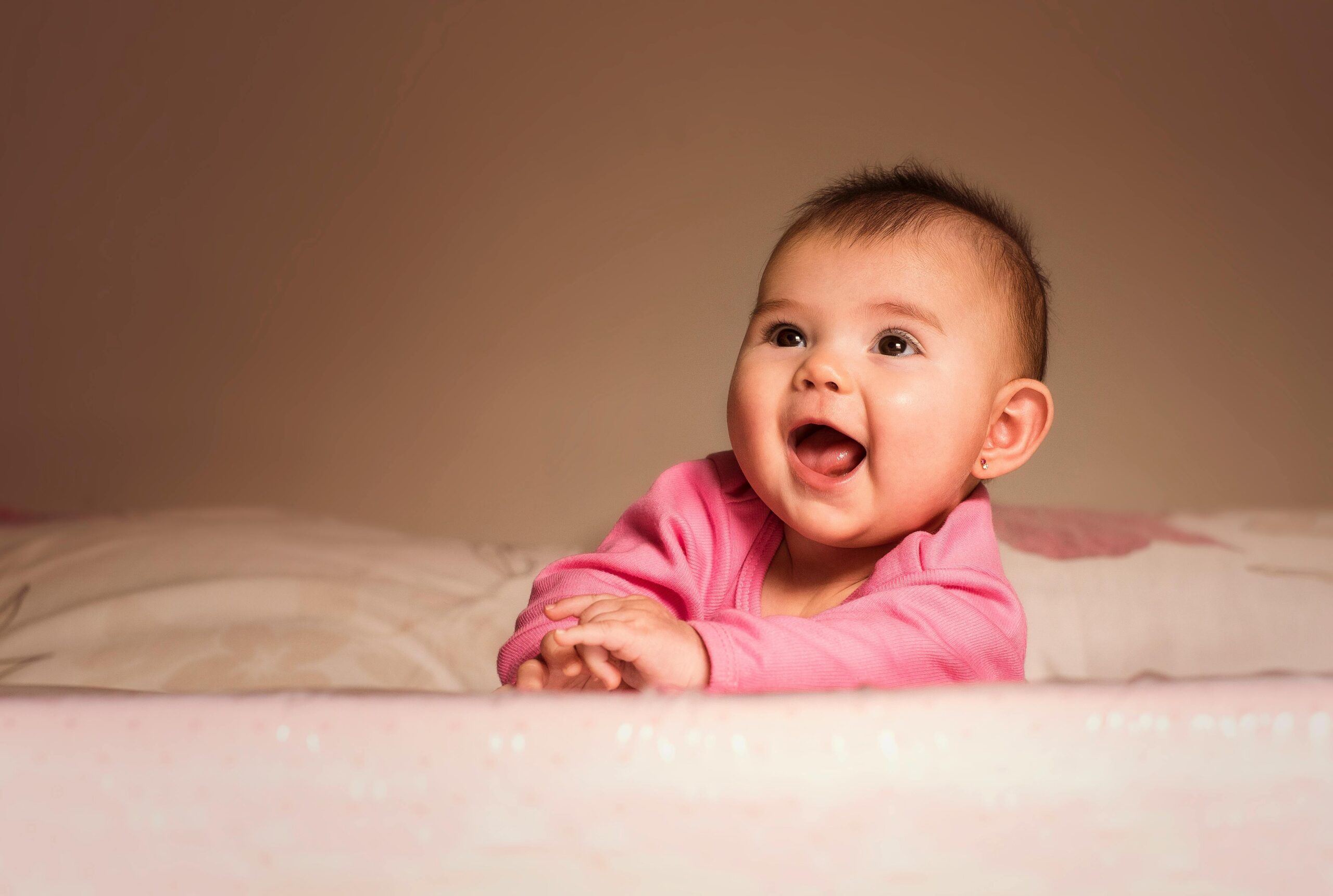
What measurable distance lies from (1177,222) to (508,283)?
57.0 inches

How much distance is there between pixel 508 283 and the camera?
240cm

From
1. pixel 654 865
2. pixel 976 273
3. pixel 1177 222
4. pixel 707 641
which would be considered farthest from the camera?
pixel 1177 222

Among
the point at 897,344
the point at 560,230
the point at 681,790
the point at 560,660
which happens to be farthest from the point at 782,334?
the point at 560,230

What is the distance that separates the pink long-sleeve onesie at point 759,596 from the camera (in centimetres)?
71

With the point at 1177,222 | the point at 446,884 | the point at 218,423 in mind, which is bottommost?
the point at 446,884

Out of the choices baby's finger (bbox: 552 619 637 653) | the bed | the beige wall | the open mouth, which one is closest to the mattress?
the bed

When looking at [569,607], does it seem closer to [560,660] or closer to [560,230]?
[560,660]

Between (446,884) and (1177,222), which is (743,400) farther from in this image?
(1177,222)

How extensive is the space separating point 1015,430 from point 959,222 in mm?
175

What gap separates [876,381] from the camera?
0.80 m

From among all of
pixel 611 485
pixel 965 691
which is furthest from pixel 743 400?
pixel 611 485

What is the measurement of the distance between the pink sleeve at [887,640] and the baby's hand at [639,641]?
0.05 ft

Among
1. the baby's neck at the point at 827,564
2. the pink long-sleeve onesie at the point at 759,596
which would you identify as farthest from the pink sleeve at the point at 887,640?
the baby's neck at the point at 827,564

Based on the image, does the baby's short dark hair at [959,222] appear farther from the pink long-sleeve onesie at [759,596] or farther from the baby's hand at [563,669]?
the baby's hand at [563,669]
